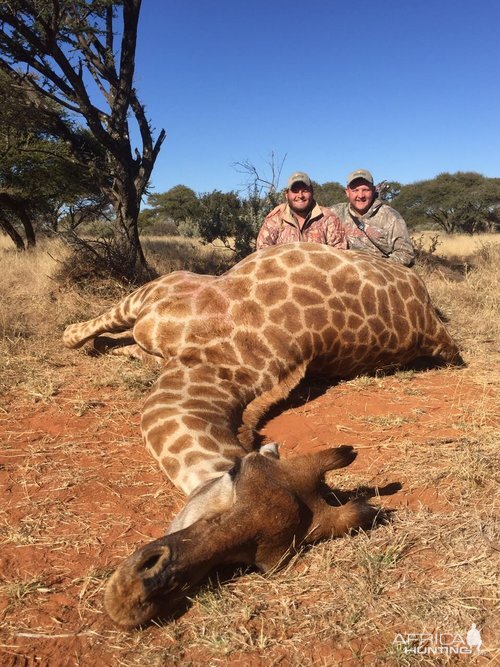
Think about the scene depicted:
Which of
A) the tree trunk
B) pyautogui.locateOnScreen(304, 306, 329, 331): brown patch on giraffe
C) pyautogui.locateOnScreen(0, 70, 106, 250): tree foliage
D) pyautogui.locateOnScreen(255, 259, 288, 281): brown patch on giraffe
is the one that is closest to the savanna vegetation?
pyautogui.locateOnScreen(304, 306, 329, 331): brown patch on giraffe

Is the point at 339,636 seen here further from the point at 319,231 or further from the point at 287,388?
the point at 319,231

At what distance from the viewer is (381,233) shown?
19.2 feet

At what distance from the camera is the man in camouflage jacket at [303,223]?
555 centimetres

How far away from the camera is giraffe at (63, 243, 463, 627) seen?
1.72 m

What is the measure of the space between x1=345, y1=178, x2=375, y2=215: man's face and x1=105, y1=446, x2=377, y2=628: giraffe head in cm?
444

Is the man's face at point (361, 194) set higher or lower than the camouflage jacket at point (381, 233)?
higher

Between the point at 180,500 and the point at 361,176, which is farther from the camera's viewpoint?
the point at 361,176

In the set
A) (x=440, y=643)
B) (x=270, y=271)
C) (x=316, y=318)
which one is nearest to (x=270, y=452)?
(x=440, y=643)

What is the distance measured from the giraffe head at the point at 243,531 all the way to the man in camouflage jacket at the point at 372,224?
399 centimetres

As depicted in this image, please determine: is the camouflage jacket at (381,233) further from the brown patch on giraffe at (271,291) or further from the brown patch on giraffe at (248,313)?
the brown patch on giraffe at (248,313)

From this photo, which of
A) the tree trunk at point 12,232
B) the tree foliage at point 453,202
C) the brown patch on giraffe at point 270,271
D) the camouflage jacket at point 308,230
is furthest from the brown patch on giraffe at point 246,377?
the tree foliage at point 453,202

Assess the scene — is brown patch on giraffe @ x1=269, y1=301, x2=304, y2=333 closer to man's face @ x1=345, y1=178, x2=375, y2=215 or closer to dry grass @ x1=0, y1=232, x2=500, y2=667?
dry grass @ x1=0, y1=232, x2=500, y2=667

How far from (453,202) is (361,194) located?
2306 centimetres

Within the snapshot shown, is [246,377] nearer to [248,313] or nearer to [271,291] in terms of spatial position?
[248,313]
